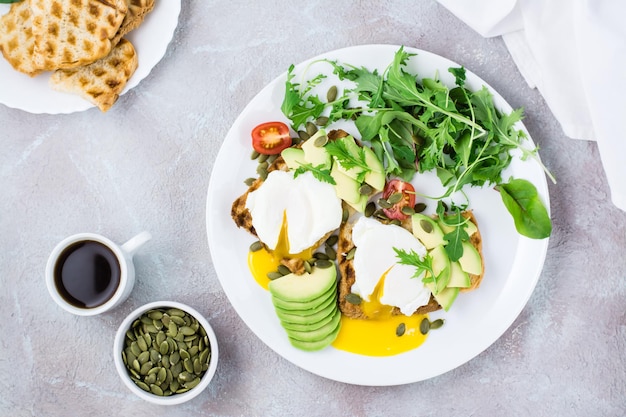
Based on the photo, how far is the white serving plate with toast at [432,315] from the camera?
2.53 m

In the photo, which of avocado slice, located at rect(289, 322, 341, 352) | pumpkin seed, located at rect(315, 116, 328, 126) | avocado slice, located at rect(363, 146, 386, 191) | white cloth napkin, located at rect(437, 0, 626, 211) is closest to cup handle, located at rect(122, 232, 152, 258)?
avocado slice, located at rect(289, 322, 341, 352)

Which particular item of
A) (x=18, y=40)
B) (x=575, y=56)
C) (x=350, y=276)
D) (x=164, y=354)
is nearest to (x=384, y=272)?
(x=350, y=276)

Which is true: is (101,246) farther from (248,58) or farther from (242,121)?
(248,58)

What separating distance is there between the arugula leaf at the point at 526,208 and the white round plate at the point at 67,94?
1.59 meters

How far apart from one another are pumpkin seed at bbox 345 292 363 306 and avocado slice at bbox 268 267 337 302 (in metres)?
0.09

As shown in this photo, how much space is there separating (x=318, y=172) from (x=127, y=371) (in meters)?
1.17

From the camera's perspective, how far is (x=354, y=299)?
8.28 feet

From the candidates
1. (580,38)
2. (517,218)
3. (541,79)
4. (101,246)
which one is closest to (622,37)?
(580,38)

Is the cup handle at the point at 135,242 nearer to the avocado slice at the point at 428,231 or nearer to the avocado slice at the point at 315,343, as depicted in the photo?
the avocado slice at the point at 315,343

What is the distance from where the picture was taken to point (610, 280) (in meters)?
2.70

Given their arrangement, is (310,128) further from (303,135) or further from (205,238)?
(205,238)

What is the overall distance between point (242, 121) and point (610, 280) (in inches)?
70.4

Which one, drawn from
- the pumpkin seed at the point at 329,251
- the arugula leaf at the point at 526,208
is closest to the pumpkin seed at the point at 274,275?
the pumpkin seed at the point at 329,251

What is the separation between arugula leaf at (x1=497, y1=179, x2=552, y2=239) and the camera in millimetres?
2430
